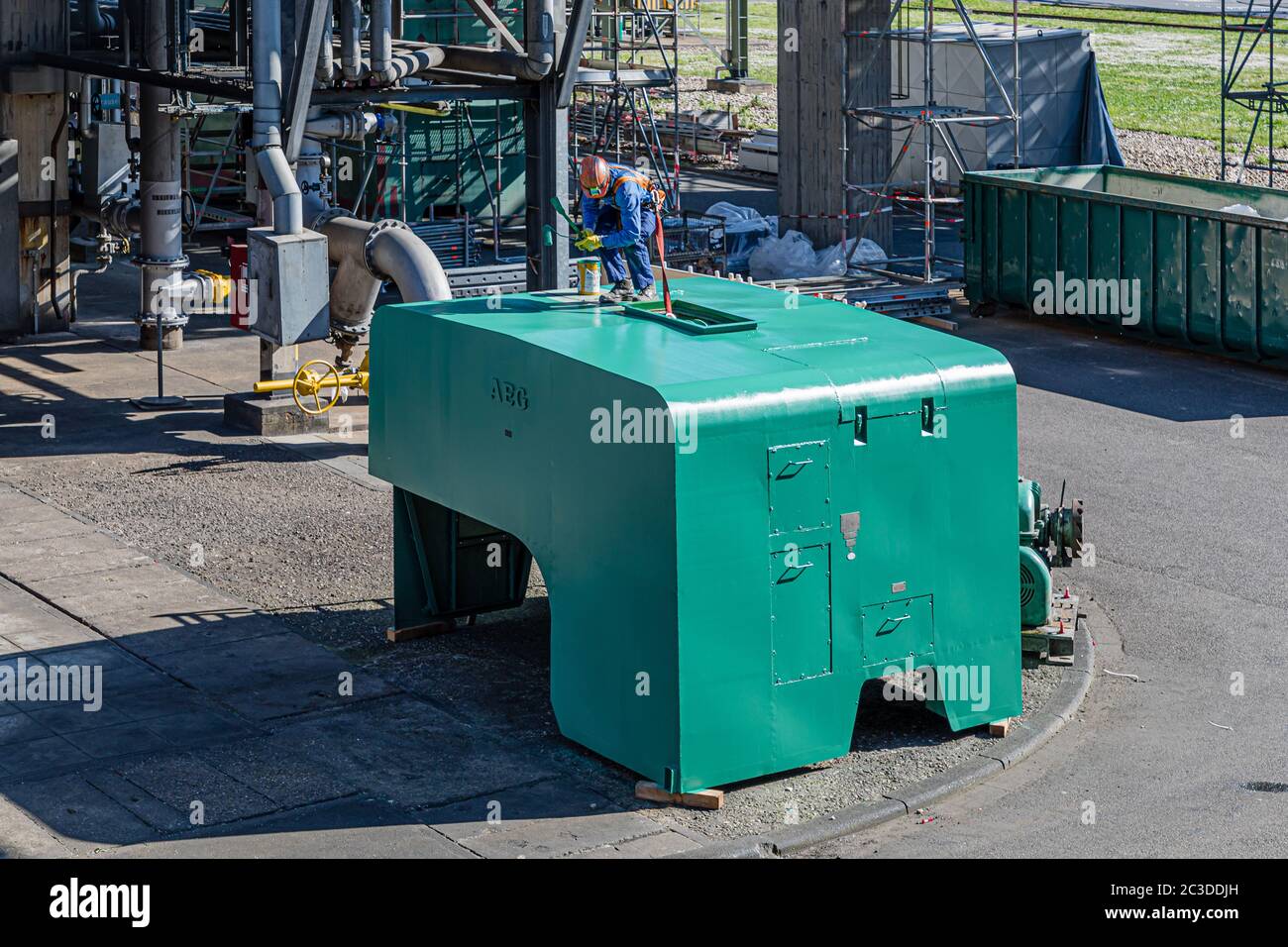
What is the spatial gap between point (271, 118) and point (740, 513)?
857 cm

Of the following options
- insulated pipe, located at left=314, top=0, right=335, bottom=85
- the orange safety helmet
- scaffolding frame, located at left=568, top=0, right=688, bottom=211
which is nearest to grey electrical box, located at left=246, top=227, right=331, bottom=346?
insulated pipe, located at left=314, top=0, right=335, bottom=85

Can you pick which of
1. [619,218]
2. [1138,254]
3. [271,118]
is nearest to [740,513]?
[619,218]

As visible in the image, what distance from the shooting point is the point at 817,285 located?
79.9 ft

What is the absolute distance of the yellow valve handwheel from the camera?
59.0 ft

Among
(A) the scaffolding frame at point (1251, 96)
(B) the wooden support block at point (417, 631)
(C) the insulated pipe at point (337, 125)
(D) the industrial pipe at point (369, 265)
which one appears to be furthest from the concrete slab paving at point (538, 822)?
(A) the scaffolding frame at point (1251, 96)

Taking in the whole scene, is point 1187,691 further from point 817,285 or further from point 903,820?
point 817,285

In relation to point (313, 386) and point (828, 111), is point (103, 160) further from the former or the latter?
point (828, 111)

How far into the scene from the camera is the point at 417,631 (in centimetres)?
1270

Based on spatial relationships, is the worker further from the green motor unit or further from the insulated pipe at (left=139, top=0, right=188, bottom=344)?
the insulated pipe at (left=139, top=0, right=188, bottom=344)

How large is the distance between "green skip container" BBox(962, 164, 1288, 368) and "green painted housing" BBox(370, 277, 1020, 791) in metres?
10.1

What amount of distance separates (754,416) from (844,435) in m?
0.58

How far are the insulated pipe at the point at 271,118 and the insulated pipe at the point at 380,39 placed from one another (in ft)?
3.45

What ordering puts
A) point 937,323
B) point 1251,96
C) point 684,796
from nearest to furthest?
point 684,796 → point 937,323 → point 1251,96

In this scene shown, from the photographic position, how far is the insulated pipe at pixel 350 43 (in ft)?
57.8
